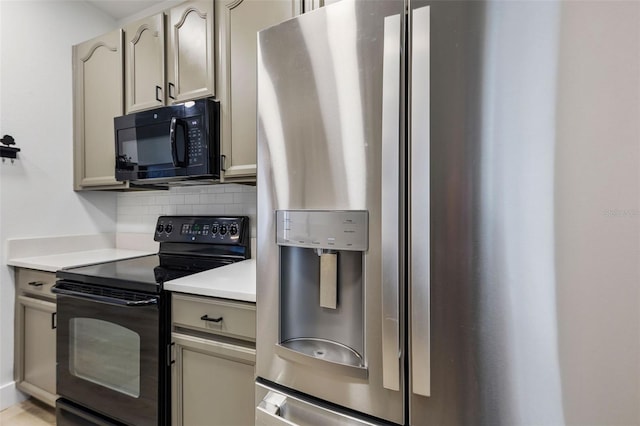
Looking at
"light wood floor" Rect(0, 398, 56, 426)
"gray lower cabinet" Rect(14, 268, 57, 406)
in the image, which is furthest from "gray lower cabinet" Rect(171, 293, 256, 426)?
"light wood floor" Rect(0, 398, 56, 426)

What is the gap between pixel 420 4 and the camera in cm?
70

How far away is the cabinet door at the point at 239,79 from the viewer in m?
1.47

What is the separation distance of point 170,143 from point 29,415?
5.80 feet

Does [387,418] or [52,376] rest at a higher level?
[387,418]

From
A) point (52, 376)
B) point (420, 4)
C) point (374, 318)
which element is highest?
point (420, 4)

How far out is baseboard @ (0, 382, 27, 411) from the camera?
69.9 inches

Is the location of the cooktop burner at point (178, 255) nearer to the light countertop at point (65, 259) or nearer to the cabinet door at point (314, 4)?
the light countertop at point (65, 259)

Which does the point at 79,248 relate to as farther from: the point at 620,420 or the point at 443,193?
the point at 620,420

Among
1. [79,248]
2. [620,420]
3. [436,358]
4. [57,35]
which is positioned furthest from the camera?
[79,248]

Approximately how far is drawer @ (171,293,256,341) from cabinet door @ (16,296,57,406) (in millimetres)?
1023

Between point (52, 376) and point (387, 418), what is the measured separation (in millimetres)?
1926

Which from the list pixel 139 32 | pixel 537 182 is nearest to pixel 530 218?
pixel 537 182

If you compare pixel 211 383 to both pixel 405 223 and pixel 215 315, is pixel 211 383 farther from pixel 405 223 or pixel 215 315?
pixel 405 223

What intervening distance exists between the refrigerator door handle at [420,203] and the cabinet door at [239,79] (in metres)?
0.95
